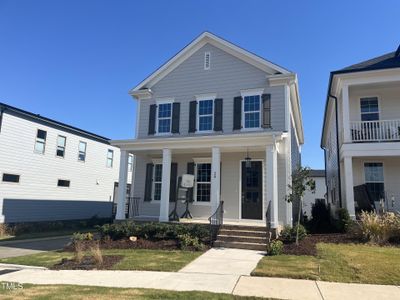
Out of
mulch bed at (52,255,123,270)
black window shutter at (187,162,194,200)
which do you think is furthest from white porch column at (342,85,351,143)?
mulch bed at (52,255,123,270)

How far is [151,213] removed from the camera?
14773mm

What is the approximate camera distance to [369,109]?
1444 cm

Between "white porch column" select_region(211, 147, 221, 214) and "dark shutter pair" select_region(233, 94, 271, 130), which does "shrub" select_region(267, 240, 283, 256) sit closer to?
"white porch column" select_region(211, 147, 221, 214)

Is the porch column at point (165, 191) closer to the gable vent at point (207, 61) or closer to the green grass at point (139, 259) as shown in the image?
the green grass at point (139, 259)

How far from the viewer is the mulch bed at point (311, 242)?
9046mm

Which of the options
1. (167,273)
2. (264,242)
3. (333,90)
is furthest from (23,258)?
(333,90)

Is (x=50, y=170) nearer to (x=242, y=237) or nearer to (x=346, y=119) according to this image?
(x=242, y=237)

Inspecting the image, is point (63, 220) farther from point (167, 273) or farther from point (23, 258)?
point (167, 273)

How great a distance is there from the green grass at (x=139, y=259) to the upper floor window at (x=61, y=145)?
1050cm

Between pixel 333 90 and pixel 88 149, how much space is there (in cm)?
1620

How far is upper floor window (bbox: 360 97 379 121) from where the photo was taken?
14297 mm

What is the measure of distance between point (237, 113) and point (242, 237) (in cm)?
579

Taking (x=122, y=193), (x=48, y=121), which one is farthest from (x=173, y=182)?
(x=48, y=121)

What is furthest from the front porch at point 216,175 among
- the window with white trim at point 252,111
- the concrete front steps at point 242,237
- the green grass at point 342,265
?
the green grass at point 342,265
